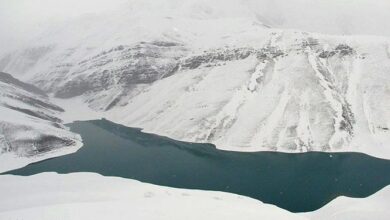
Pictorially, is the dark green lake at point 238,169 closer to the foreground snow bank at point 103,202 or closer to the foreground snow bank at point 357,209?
the foreground snow bank at point 357,209

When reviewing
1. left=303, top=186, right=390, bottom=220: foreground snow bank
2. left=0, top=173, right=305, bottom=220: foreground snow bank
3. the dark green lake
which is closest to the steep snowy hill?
the dark green lake

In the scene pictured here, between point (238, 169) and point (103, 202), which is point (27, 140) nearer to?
point (238, 169)

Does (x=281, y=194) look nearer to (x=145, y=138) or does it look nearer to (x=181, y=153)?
(x=181, y=153)

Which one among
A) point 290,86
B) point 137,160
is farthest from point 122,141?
point 290,86

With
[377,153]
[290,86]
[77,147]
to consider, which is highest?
[290,86]

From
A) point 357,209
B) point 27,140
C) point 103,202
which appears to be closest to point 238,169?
point 357,209
